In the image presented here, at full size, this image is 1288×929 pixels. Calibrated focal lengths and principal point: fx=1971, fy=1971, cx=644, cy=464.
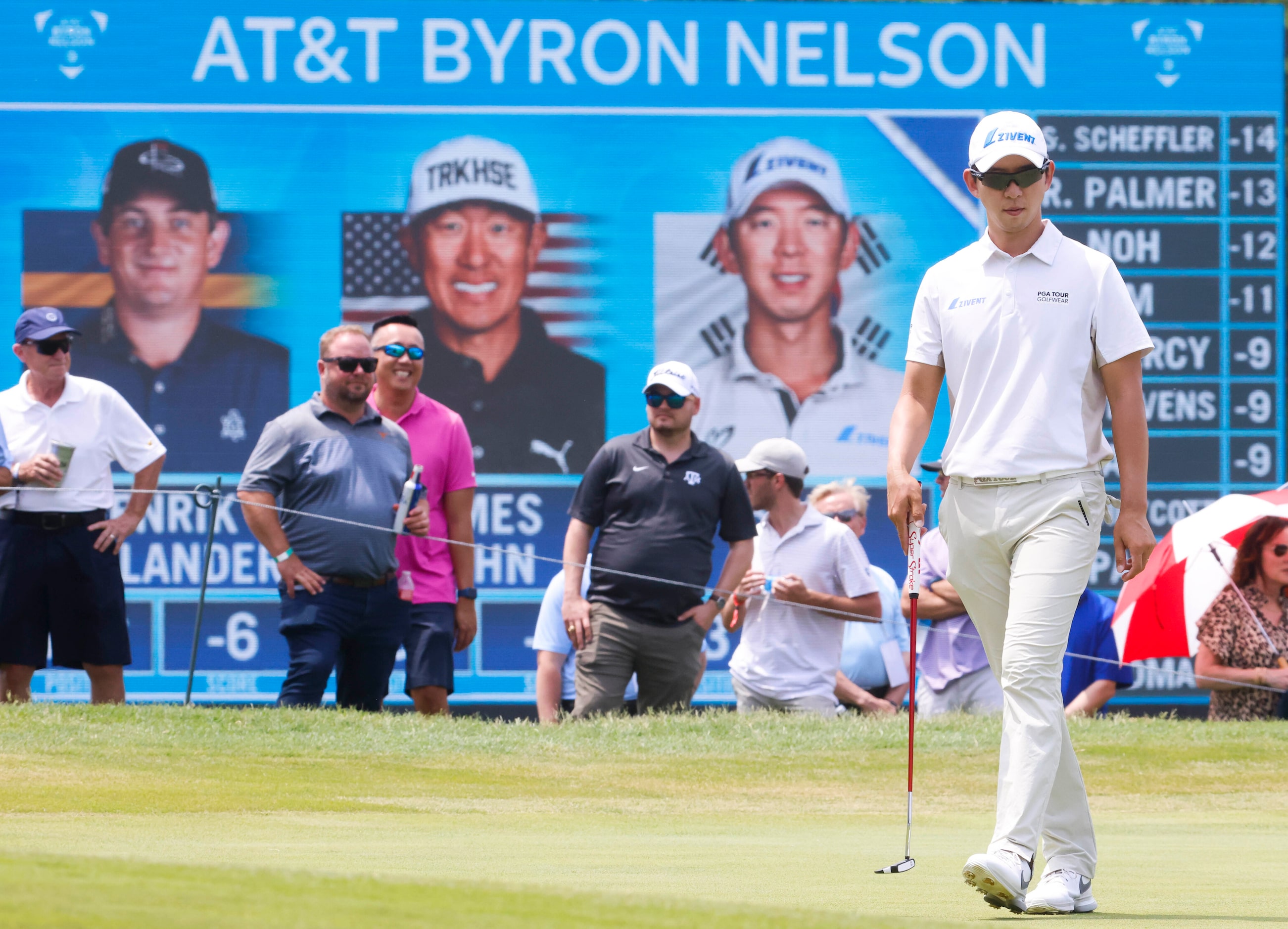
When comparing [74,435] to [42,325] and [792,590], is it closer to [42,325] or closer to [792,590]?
[42,325]

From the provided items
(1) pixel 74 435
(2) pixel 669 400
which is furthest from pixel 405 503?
(1) pixel 74 435

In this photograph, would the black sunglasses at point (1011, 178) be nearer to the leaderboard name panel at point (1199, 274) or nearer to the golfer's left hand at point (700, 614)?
the golfer's left hand at point (700, 614)

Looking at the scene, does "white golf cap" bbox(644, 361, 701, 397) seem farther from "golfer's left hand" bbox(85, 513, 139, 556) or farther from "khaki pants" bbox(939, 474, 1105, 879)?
"khaki pants" bbox(939, 474, 1105, 879)

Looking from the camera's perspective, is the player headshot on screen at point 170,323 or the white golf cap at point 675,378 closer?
the white golf cap at point 675,378

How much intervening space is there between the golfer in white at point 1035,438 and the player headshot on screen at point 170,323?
7998 mm

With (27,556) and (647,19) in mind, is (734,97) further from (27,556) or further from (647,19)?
(27,556)

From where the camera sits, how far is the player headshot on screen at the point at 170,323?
1198cm

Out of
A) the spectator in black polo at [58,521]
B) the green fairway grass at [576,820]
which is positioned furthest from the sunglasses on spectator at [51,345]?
the green fairway grass at [576,820]

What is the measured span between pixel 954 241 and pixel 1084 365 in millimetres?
8133

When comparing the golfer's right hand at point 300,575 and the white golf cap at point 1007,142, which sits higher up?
the white golf cap at point 1007,142

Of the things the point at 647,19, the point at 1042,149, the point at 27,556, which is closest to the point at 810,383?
the point at 647,19

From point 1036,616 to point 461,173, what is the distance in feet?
27.1

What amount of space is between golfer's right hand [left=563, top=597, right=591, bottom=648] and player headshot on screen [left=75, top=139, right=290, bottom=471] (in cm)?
350

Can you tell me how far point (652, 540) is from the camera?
30.7 feet
